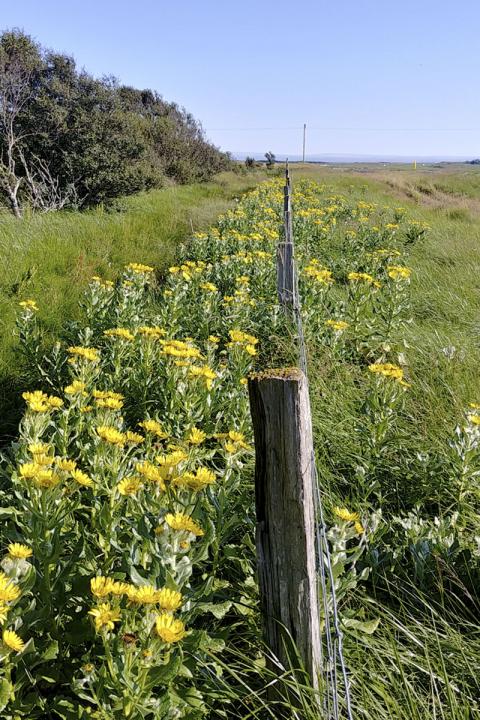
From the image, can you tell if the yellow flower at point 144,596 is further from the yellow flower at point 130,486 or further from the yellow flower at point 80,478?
the yellow flower at point 80,478

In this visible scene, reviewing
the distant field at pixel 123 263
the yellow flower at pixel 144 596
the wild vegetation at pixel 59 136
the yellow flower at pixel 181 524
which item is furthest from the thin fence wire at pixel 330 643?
the wild vegetation at pixel 59 136

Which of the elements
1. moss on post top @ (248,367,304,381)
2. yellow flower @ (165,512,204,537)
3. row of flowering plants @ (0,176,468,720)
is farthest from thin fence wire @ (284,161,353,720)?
yellow flower @ (165,512,204,537)

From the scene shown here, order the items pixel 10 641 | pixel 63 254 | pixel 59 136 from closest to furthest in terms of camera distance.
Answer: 1. pixel 10 641
2. pixel 63 254
3. pixel 59 136

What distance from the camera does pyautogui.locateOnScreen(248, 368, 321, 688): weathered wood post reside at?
5.21ft

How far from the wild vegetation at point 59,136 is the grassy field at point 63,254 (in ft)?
3.48

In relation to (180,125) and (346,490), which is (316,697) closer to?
(346,490)

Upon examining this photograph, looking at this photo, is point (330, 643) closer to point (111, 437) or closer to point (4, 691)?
point (4, 691)

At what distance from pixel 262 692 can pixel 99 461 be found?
1.04 metres

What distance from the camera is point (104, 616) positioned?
1.40 meters

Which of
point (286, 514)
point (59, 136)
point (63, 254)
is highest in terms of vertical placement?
point (59, 136)

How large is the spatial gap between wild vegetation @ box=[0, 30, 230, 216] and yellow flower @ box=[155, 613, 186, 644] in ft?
33.3

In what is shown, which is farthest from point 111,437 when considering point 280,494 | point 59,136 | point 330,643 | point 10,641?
point 59,136

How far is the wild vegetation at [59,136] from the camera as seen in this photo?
1133 cm

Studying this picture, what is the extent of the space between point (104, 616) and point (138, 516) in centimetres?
63
